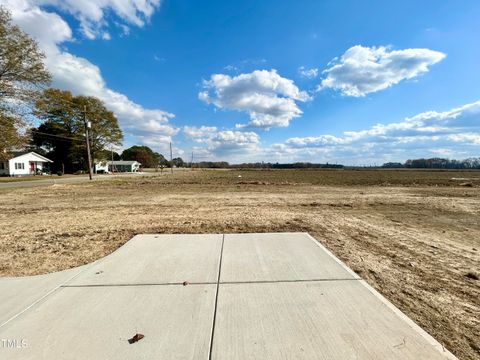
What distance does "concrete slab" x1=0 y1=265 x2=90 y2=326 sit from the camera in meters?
2.57

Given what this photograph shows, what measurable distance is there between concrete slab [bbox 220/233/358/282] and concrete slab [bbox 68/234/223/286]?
25 centimetres

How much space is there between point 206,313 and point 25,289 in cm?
231

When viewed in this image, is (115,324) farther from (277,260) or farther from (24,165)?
(24,165)

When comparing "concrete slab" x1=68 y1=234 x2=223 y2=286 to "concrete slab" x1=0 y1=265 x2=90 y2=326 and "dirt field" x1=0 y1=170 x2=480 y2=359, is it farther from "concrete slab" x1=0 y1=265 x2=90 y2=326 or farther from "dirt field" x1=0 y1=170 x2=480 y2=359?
"dirt field" x1=0 y1=170 x2=480 y2=359

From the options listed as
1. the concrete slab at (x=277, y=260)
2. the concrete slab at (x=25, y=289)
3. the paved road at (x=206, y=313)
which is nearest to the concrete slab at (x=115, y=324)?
the paved road at (x=206, y=313)

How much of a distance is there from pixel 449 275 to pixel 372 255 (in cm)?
103

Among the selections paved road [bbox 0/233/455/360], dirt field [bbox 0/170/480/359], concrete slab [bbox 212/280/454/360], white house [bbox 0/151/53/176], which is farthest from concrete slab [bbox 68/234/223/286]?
white house [bbox 0/151/53/176]

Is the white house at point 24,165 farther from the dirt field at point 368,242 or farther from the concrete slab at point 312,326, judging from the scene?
the concrete slab at point 312,326

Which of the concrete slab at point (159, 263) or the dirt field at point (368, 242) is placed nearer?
the dirt field at point (368, 242)

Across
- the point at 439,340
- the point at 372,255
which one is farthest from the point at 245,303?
the point at 372,255

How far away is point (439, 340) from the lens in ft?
7.20

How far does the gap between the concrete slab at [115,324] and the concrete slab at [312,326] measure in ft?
0.74

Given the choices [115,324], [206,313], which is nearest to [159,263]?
[115,324]

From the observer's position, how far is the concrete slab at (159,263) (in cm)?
323
